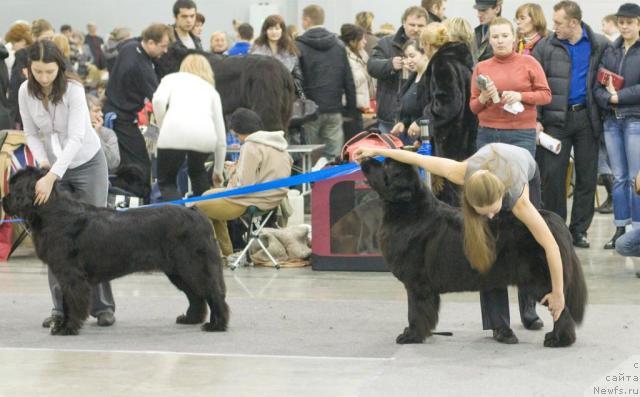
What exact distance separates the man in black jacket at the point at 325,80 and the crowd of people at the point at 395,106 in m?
0.01

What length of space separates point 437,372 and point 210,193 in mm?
3571

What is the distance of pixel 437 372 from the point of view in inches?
214

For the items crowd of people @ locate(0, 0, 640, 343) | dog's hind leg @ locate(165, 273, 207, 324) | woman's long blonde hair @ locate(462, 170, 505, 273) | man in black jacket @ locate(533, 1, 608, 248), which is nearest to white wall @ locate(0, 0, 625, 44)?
crowd of people @ locate(0, 0, 640, 343)

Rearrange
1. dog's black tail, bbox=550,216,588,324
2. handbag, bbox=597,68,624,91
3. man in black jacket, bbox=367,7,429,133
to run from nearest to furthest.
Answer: dog's black tail, bbox=550,216,588,324
handbag, bbox=597,68,624,91
man in black jacket, bbox=367,7,429,133

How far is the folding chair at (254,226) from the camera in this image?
28.5 feet

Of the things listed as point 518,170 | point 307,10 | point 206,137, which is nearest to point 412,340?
point 518,170

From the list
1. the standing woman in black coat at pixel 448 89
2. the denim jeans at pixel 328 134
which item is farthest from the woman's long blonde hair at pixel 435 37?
the denim jeans at pixel 328 134

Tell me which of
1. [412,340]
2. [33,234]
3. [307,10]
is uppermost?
[307,10]

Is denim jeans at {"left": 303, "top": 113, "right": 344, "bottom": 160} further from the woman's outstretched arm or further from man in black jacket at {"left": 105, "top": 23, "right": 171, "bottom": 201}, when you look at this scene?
the woman's outstretched arm

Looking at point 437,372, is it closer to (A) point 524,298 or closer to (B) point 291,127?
(A) point 524,298

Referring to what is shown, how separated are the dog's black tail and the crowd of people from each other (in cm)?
16

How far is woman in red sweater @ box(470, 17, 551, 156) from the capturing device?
786 centimetres

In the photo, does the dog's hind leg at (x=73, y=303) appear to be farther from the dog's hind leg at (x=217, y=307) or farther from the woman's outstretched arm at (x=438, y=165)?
the woman's outstretched arm at (x=438, y=165)

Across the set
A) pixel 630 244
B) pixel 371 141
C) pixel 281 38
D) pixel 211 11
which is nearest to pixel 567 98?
pixel 630 244
